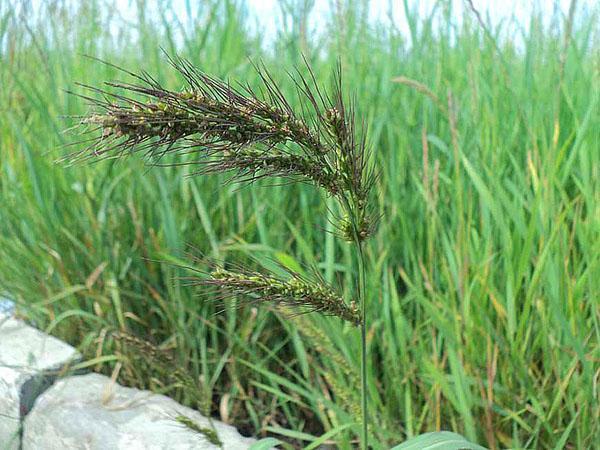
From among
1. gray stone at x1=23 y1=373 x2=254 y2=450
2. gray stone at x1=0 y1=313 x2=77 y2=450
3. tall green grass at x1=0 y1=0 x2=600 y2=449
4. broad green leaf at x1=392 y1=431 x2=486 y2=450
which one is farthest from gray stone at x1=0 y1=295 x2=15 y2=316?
broad green leaf at x1=392 y1=431 x2=486 y2=450

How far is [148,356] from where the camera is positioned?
3.67ft

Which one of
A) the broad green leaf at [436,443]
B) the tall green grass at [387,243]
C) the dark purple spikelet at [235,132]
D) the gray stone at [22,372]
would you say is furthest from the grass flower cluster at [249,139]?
the gray stone at [22,372]

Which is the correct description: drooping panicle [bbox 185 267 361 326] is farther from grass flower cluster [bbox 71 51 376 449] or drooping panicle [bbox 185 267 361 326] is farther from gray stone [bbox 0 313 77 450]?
gray stone [bbox 0 313 77 450]

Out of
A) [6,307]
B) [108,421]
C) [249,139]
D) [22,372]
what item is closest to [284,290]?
[249,139]

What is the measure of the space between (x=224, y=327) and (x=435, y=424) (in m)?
0.63

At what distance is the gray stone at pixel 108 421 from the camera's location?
4.52 ft

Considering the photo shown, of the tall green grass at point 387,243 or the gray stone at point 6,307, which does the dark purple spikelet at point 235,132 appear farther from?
the gray stone at point 6,307

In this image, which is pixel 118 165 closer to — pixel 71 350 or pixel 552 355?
pixel 71 350

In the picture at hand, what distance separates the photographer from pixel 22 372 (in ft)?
5.50

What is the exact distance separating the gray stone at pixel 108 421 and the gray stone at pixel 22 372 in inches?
1.4

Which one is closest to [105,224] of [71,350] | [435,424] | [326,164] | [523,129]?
[71,350]

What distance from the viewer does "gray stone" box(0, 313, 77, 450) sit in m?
1.65

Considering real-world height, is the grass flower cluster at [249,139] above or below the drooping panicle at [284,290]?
above

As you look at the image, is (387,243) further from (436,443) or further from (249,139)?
(249,139)
